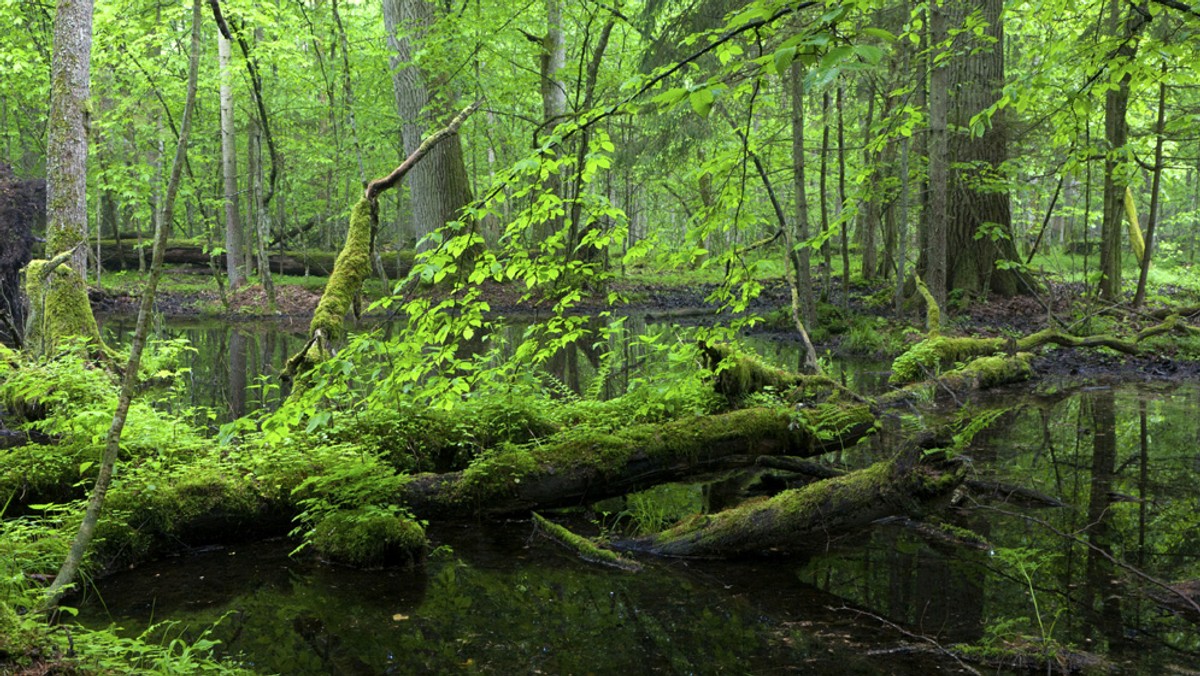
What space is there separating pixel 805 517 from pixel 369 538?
275 centimetres

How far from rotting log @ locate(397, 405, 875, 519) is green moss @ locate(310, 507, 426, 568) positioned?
549 millimetres

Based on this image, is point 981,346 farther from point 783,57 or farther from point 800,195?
point 783,57

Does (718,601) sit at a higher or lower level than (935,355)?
lower

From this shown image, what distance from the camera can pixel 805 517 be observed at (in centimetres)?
472

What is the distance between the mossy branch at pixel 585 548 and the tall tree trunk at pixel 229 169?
15.4m

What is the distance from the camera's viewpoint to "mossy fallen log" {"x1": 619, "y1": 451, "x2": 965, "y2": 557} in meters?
4.72

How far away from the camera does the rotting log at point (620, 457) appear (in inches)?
212

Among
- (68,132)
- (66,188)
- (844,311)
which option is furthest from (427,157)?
(844,311)

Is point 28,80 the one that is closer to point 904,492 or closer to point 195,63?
point 195,63

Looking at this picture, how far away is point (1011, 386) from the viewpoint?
9.80 meters

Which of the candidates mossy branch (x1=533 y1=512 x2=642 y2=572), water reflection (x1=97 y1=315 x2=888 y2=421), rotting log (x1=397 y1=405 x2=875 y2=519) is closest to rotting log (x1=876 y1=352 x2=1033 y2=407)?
water reflection (x1=97 y1=315 x2=888 y2=421)

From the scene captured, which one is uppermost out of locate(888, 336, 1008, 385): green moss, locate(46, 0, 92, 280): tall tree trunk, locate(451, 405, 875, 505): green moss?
locate(46, 0, 92, 280): tall tree trunk

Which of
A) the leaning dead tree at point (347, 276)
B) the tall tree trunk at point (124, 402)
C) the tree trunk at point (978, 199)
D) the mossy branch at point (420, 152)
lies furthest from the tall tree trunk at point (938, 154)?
the tall tree trunk at point (124, 402)

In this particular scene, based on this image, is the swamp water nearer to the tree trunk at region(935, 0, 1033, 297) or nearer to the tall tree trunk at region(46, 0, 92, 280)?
the tall tree trunk at region(46, 0, 92, 280)
